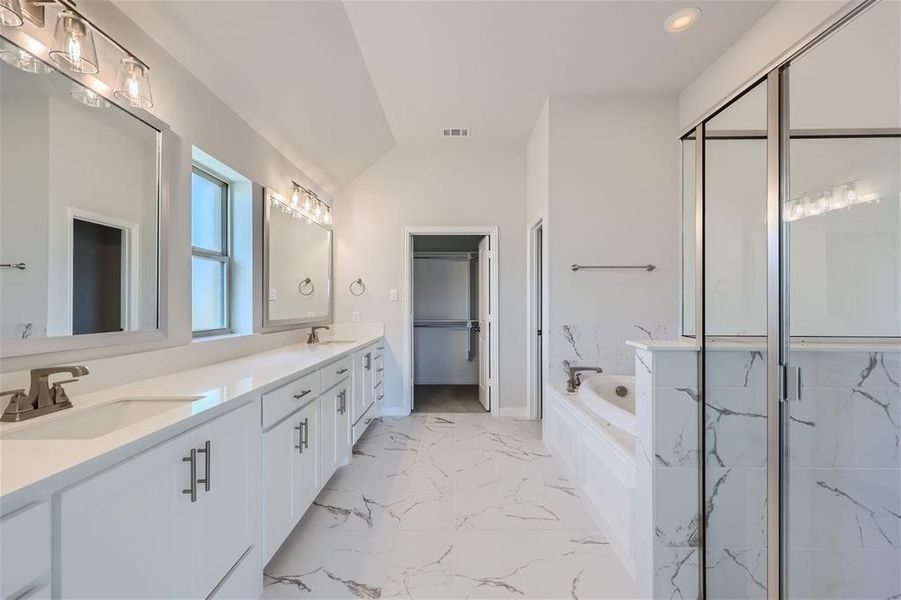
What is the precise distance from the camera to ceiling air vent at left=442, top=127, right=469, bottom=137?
Answer: 348 cm

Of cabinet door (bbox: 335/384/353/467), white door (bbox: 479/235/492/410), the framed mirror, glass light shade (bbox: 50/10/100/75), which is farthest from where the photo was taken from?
white door (bbox: 479/235/492/410)

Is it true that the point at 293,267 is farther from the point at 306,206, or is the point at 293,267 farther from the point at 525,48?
the point at 525,48

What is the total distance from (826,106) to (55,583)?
9.10ft

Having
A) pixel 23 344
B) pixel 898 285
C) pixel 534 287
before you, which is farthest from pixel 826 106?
pixel 23 344

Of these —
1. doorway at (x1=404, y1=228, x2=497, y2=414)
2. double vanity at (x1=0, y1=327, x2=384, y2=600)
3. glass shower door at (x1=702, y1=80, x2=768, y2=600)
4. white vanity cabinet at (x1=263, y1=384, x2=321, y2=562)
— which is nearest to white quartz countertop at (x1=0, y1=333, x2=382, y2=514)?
double vanity at (x1=0, y1=327, x2=384, y2=600)

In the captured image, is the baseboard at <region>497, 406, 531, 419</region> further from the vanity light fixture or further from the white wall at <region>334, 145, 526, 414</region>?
the vanity light fixture

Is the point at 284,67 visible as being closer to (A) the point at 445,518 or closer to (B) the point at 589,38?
(B) the point at 589,38

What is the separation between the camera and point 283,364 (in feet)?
6.55

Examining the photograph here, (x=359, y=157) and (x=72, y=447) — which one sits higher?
(x=359, y=157)

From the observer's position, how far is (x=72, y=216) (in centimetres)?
130

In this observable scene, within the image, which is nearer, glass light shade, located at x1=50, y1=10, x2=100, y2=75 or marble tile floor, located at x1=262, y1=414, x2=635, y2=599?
glass light shade, located at x1=50, y1=10, x2=100, y2=75

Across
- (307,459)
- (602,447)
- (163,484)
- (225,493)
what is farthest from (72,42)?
(602,447)

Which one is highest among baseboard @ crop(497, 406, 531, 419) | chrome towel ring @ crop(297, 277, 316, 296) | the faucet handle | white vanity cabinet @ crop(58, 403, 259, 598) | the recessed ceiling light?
the recessed ceiling light

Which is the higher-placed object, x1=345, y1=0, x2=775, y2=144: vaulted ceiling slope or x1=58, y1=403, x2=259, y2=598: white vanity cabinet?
x1=345, y1=0, x2=775, y2=144: vaulted ceiling slope
